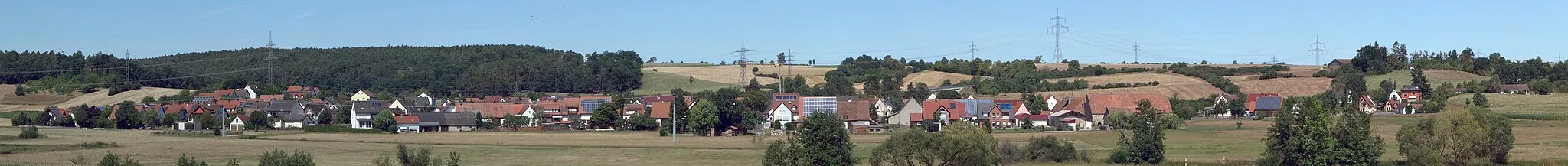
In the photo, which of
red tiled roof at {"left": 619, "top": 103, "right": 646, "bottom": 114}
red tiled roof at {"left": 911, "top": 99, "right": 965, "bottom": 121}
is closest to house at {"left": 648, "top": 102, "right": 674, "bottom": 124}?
red tiled roof at {"left": 619, "top": 103, "right": 646, "bottom": 114}

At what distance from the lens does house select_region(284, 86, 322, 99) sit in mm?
119975

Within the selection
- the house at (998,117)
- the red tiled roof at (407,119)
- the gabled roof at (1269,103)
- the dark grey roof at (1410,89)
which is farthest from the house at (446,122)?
the dark grey roof at (1410,89)

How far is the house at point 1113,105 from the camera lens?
79.6 m

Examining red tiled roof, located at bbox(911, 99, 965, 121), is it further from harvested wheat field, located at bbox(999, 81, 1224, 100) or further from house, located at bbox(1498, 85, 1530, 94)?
house, located at bbox(1498, 85, 1530, 94)

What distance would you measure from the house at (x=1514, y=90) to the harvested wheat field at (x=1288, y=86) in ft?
34.0

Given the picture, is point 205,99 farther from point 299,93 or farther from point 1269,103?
point 1269,103

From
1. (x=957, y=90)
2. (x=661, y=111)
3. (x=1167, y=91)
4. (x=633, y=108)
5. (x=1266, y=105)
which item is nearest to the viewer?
(x=661, y=111)

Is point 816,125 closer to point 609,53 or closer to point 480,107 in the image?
point 480,107

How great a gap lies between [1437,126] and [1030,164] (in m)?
10.3

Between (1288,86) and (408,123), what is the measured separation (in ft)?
192

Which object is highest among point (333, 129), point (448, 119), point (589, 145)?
point (448, 119)

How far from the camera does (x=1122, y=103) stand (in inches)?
3339

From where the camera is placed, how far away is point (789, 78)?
5113 inches

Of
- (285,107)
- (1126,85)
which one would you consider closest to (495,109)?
(285,107)
